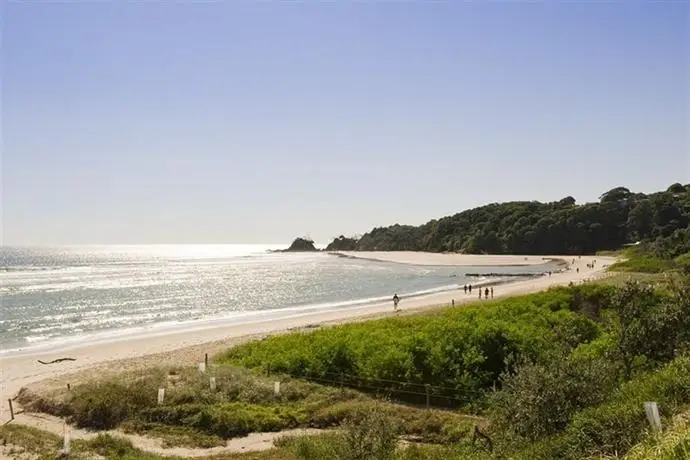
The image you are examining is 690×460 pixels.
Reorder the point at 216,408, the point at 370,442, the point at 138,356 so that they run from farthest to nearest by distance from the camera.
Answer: the point at 138,356 → the point at 216,408 → the point at 370,442

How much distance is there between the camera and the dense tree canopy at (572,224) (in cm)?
13150

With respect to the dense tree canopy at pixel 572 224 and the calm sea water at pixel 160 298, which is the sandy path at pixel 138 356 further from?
the dense tree canopy at pixel 572 224

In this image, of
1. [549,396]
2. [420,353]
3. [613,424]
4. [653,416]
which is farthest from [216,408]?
[653,416]

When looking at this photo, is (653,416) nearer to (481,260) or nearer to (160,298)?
(160,298)

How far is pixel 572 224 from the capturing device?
5817 inches

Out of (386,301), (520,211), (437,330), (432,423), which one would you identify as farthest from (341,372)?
(520,211)

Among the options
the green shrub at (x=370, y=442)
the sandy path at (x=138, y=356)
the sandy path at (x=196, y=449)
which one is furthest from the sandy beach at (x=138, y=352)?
the green shrub at (x=370, y=442)

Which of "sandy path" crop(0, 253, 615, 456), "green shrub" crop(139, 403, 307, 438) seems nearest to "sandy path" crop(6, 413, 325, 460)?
"sandy path" crop(0, 253, 615, 456)

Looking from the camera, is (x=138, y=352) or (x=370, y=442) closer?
(x=370, y=442)

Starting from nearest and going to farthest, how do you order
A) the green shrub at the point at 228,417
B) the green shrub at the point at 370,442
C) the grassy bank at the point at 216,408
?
the green shrub at the point at 370,442, the grassy bank at the point at 216,408, the green shrub at the point at 228,417

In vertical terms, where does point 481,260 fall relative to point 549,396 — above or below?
above

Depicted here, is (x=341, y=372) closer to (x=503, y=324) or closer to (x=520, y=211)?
(x=503, y=324)

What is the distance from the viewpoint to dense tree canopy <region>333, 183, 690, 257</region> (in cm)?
13150

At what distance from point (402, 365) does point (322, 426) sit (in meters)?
5.46
